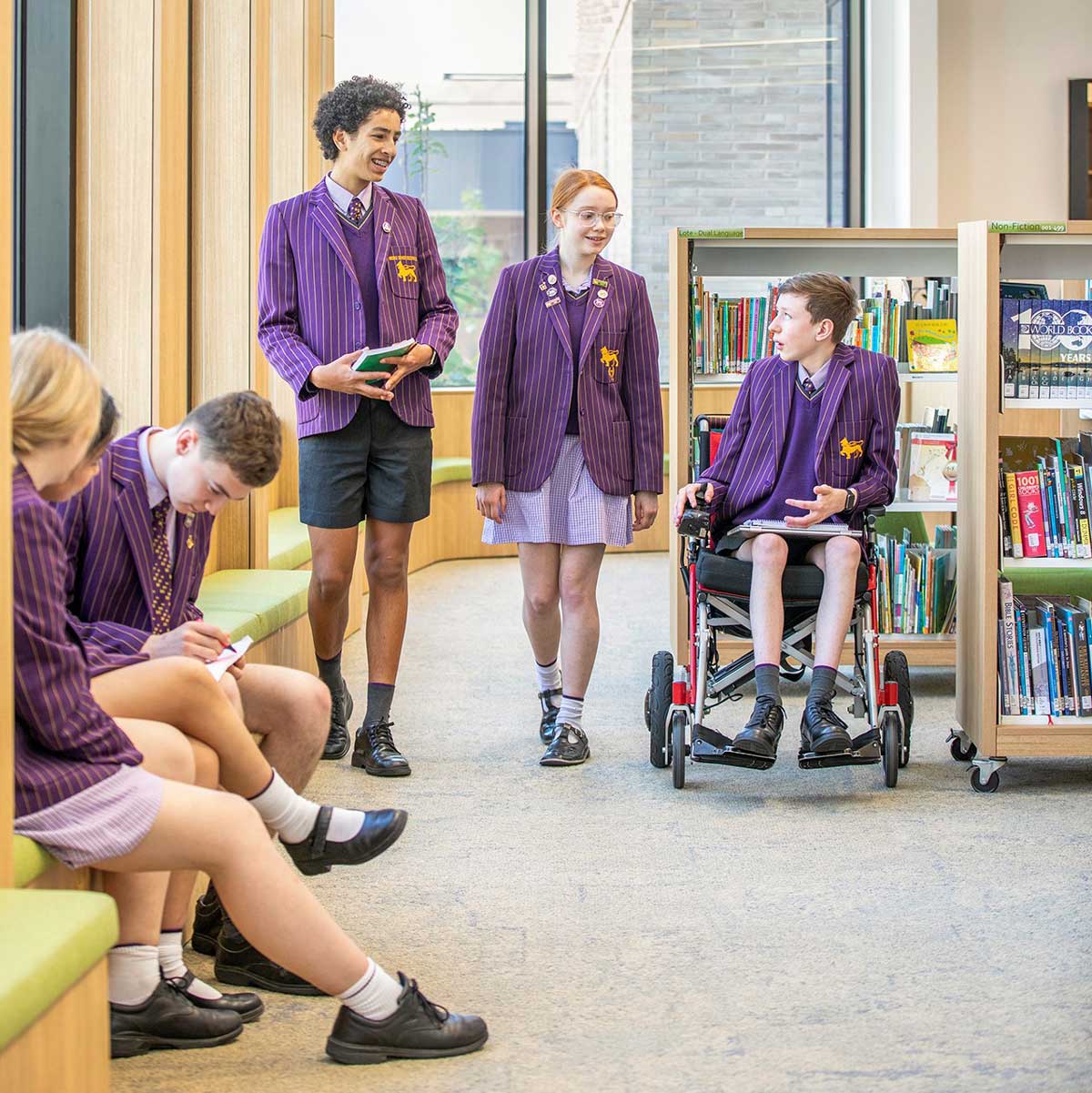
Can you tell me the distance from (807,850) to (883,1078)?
3.56 ft

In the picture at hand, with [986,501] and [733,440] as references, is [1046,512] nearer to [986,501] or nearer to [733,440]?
[986,501]

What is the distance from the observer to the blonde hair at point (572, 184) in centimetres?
368

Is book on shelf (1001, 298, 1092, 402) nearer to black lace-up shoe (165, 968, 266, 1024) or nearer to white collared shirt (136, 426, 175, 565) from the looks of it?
white collared shirt (136, 426, 175, 565)

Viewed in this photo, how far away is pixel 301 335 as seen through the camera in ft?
12.1

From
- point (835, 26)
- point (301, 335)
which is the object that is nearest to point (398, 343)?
point (301, 335)

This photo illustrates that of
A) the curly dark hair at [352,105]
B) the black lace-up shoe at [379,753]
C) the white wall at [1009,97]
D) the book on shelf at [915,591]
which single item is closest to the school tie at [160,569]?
the black lace-up shoe at [379,753]

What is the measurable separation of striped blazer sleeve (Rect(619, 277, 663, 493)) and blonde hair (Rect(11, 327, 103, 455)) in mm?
2104

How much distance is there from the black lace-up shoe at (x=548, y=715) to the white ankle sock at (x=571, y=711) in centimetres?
11

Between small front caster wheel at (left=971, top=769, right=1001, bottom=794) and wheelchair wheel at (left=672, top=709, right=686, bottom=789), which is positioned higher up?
wheelchair wheel at (left=672, top=709, right=686, bottom=789)

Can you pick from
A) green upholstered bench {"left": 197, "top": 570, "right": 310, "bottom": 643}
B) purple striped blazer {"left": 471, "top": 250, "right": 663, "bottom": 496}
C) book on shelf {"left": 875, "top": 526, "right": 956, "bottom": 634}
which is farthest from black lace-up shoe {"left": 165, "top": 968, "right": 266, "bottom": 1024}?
book on shelf {"left": 875, "top": 526, "right": 956, "bottom": 634}

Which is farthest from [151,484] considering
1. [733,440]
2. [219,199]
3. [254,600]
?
[219,199]

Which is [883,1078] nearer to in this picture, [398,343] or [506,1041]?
[506,1041]

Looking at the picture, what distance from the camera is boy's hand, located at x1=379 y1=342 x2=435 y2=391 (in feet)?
11.5

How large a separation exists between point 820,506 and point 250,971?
186cm
